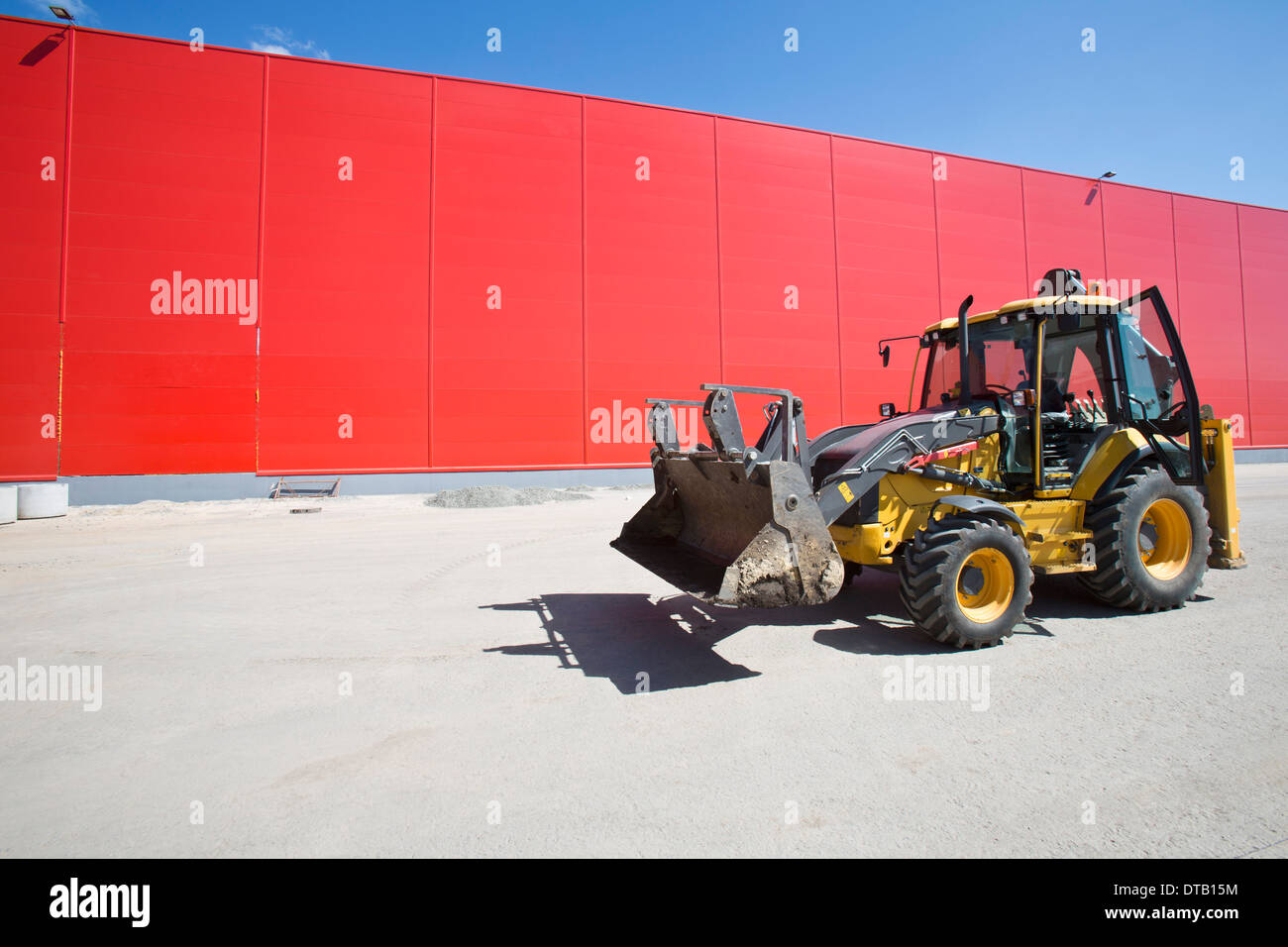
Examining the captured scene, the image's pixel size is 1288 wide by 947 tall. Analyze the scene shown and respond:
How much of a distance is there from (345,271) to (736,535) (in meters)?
16.5

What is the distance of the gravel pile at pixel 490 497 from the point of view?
53.6ft

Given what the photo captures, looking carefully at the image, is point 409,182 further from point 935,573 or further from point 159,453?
point 935,573

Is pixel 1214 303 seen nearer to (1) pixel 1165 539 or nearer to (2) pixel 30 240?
(1) pixel 1165 539

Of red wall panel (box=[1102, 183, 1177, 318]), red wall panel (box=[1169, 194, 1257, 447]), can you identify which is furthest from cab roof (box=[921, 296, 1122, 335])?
red wall panel (box=[1169, 194, 1257, 447])

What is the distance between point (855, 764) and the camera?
3.29 meters

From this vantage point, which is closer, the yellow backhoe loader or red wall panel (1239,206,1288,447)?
the yellow backhoe loader

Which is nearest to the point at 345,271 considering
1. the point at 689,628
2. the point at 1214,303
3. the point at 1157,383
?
the point at 689,628

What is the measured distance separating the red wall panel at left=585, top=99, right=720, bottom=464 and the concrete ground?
44.5ft

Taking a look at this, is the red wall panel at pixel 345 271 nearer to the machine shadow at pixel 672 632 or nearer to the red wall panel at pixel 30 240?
the red wall panel at pixel 30 240

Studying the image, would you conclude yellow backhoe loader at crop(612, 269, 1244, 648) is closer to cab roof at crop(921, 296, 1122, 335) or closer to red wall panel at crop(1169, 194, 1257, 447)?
cab roof at crop(921, 296, 1122, 335)

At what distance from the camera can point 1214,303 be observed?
94.2 ft

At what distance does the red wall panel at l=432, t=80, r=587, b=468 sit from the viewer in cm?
1877

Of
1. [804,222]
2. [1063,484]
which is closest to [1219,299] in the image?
[804,222]

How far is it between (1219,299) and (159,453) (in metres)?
39.2
